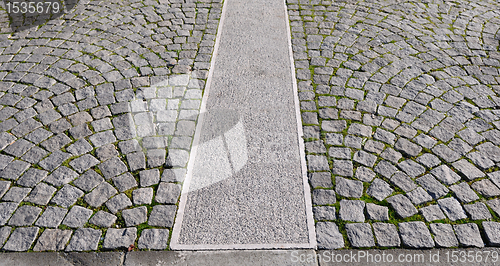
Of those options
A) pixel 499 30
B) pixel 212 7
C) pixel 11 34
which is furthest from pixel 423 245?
pixel 11 34

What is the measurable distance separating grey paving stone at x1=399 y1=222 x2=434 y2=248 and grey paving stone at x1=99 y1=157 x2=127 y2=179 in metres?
3.08

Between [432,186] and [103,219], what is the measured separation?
3544 mm

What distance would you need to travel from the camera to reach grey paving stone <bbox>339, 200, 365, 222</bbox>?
3.68 m

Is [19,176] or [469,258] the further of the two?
[19,176]

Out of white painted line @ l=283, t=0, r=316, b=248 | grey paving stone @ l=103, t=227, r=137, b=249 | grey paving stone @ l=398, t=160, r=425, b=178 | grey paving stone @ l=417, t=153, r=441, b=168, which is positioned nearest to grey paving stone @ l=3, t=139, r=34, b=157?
grey paving stone @ l=103, t=227, r=137, b=249

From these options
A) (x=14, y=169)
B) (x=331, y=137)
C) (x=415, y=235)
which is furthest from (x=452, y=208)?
(x=14, y=169)

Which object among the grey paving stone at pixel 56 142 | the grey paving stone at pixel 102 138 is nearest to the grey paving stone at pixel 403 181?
the grey paving stone at pixel 102 138

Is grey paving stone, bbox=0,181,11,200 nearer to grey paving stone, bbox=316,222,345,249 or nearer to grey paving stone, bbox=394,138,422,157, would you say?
grey paving stone, bbox=316,222,345,249

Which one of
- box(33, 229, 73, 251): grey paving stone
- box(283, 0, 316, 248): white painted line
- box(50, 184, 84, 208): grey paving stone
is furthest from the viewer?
box(50, 184, 84, 208): grey paving stone

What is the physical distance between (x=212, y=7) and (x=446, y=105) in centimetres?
486

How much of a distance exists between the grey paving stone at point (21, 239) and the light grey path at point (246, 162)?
4.59ft

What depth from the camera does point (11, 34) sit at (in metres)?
6.64

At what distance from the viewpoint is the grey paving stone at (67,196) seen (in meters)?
3.80

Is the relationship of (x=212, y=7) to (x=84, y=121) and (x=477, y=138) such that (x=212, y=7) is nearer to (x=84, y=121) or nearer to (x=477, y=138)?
(x=84, y=121)
